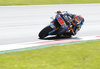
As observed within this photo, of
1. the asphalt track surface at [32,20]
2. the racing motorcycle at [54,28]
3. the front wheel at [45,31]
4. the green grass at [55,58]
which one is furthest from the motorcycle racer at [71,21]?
the green grass at [55,58]

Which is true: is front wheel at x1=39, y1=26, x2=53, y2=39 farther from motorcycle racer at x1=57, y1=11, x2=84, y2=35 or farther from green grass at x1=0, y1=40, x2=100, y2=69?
green grass at x1=0, y1=40, x2=100, y2=69

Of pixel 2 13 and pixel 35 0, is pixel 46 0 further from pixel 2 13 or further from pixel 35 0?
pixel 2 13

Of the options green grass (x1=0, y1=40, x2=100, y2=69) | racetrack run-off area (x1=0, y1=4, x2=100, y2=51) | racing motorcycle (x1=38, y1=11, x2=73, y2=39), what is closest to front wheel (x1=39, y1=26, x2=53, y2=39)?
racing motorcycle (x1=38, y1=11, x2=73, y2=39)

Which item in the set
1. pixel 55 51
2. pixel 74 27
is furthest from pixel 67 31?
pixel 55 51

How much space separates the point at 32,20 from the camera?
16.3 metres

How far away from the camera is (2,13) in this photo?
17547mm

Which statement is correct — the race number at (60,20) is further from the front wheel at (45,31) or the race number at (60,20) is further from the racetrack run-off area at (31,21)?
the racetrack run-off area at (31,21)

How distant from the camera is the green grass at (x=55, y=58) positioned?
7.67 metres

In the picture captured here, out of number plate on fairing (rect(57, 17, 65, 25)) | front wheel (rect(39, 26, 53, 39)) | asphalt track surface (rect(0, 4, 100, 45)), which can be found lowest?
asphalt track surface (rect(0, 4, 100, 45))

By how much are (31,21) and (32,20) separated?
1.06ft

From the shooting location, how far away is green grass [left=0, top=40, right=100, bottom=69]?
25.2ft

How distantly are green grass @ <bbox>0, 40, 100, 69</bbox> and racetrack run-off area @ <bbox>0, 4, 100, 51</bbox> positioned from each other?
1436mm

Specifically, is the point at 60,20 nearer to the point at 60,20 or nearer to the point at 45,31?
the point at 60,20

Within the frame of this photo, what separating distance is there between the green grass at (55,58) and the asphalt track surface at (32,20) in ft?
7.40
